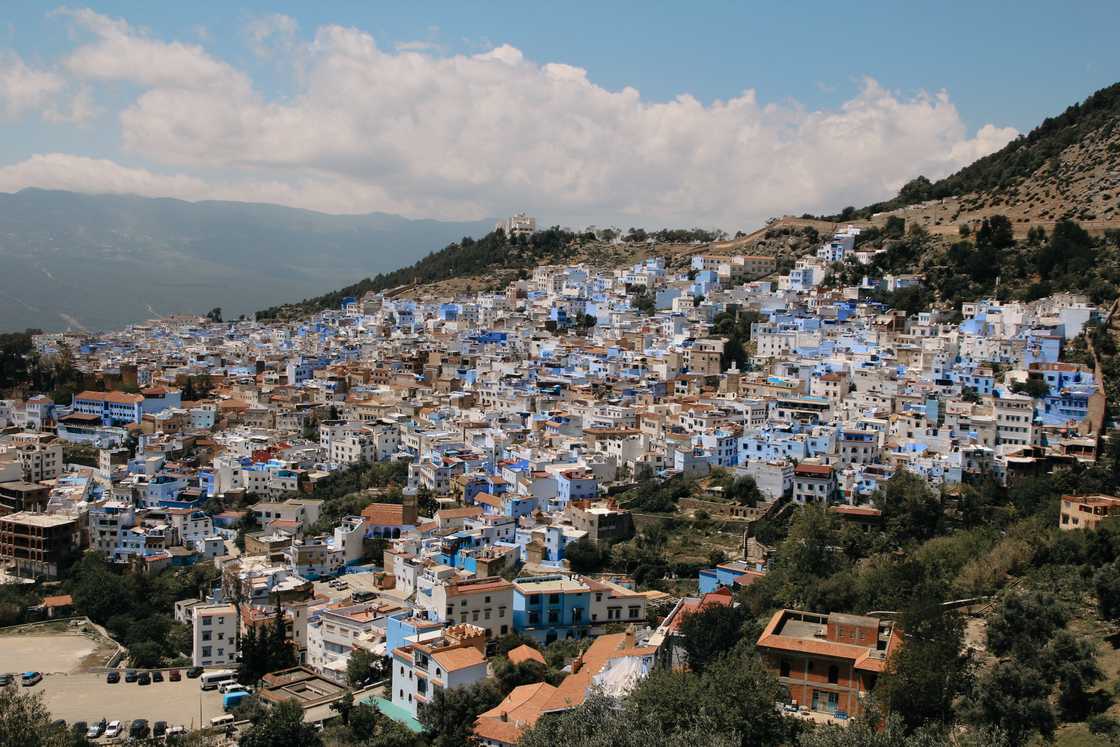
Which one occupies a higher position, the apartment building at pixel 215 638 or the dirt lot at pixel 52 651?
the apartment building at pixel 215 638

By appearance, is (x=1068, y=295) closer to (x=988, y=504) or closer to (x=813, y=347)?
(x=813, y=347)

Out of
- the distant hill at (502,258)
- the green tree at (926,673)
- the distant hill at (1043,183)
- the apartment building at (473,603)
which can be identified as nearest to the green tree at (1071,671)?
the green tree at (926,673)

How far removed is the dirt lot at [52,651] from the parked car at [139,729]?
3089 millimetres

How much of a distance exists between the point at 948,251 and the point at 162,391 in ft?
76.5

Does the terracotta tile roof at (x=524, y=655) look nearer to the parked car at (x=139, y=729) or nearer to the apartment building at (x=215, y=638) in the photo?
the parked car at (x=139, y=729)

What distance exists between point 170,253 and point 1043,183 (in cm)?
9956

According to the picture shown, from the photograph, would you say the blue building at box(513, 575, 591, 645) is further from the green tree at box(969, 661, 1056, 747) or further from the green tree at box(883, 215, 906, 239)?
the green tree at box(883, 215, 906, 239)

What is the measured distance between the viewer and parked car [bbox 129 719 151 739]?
41.4ft

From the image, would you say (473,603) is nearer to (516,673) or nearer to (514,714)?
(516,673)

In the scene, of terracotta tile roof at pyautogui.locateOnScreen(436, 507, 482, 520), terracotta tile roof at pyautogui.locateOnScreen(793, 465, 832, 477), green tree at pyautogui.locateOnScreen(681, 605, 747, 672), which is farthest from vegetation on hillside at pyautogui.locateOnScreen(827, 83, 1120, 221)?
green tree at pyautogui.locateOnScreen(681, 605, 747, 672)

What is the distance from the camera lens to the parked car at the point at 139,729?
12.6m

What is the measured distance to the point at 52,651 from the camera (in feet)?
55.4

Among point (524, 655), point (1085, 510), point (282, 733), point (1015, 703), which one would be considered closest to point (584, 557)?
point (524, 655)

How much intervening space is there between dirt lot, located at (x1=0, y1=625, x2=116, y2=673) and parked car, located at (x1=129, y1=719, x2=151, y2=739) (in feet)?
10.1
